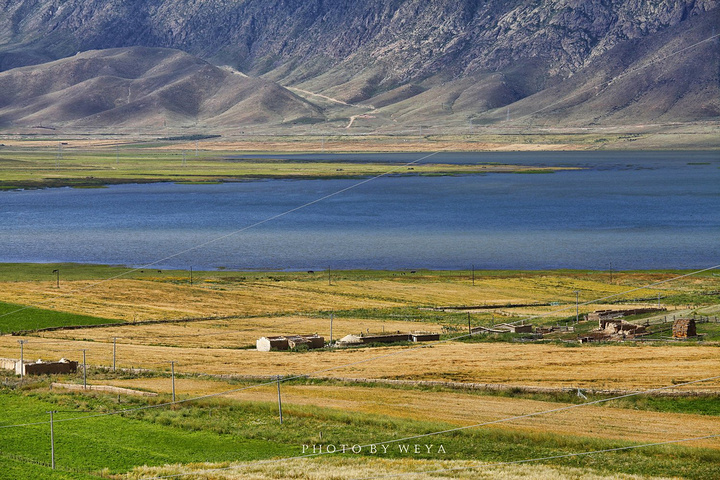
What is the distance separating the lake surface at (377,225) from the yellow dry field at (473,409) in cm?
4338

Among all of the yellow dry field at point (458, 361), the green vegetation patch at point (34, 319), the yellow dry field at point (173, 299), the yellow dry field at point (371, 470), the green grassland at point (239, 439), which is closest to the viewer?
the yellow dry field at point (371, 470)

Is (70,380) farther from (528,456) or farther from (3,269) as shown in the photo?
(3,269)

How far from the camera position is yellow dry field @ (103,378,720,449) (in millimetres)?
27844

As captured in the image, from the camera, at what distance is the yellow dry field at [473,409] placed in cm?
2784

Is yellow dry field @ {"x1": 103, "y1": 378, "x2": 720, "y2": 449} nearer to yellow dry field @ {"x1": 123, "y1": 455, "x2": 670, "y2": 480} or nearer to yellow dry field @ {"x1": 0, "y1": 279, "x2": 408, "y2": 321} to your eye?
yellow dry field @ {"x1": 123, "y1": 455, "x2": 670, "y2": 480}

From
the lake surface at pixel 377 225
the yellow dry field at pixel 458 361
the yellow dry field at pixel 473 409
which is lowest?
the yellow dry field at pixel 473 409

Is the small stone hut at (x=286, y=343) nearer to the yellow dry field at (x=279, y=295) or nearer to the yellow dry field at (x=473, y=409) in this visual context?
the yellow dry field at (x=473, y=409)

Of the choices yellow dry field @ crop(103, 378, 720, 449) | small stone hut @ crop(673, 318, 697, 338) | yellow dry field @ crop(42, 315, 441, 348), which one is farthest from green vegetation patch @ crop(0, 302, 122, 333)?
small stone hut @ crop(673, 318, 697, 338)

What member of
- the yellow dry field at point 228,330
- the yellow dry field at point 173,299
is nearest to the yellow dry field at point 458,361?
the yellow dry field at point 228,330

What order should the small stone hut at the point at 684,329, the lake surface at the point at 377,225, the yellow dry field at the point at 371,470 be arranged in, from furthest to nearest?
the lake surface at the point at 377,225 < the small stone hut at the point at 684,329 < the yellow dry field at the point at 371,470

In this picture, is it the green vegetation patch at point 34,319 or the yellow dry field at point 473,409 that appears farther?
the green vegetation patch at point 34,319

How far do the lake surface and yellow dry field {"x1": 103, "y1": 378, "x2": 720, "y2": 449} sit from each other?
43.4m

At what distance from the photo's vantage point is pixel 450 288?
6512 cm

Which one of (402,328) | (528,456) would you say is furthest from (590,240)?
(528,456)
